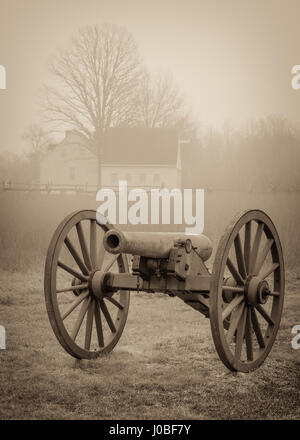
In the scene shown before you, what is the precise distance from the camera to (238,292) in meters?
4.77

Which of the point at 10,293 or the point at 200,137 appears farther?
the point at 200,137

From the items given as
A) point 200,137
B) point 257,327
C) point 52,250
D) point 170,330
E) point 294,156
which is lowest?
point 170,330

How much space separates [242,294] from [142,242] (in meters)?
0.98

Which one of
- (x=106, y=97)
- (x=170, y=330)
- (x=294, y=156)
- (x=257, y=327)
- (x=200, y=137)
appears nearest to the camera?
(x=257, y=327)

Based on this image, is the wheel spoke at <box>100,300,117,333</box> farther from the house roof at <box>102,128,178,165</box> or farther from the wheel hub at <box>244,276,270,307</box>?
the house roof at <box>102,128,178,165</box>

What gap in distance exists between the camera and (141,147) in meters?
27.8

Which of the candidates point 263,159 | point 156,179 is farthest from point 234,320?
point 156,179

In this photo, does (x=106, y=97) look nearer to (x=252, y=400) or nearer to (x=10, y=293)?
(x=10, y=293)

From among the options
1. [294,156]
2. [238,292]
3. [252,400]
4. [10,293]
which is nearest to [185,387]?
[252,400]

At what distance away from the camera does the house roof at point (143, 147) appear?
2548 centimetres

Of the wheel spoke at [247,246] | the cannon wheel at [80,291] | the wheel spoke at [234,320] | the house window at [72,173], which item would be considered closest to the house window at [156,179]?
the house window at [72,173]

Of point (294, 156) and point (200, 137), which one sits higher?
point (200, 137)

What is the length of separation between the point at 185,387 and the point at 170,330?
82.0 inches

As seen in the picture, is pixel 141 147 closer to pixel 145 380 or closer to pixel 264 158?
pixel 264 158
